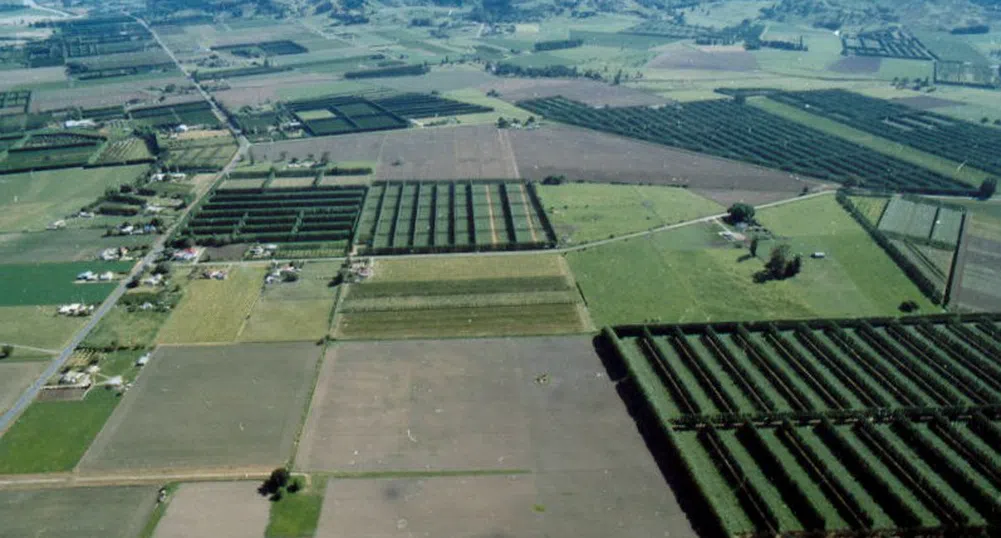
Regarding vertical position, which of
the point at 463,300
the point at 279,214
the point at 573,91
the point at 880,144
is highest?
the point at 573,91

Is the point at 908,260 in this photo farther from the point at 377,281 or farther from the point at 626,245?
the point at 377,281

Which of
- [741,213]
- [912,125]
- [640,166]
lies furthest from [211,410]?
[912,125]

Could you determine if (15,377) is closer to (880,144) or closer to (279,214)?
(279,214)

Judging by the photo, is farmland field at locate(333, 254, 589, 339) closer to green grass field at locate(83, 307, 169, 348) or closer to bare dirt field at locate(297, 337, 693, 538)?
bare dirt field at locate(297, 337, 693, 538)

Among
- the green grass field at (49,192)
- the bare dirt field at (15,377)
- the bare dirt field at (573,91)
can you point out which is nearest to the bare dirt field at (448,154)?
the bare dirt field at (573,91)

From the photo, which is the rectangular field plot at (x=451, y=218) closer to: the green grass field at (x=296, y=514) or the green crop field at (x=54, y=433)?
the green crop field at (x=54, y=433)
